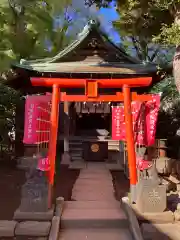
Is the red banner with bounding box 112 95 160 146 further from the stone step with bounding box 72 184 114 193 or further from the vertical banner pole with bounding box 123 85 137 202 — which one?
the stone step with bounding box 72 184 114 193

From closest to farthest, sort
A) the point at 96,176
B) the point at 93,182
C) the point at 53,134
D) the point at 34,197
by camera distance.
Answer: the point at 34,197 < the point at 53,134 < the point at 93,182 < the point at 96,176

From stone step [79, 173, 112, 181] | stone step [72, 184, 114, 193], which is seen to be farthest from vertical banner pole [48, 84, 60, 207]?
stone step [79, 173, 112, 181]

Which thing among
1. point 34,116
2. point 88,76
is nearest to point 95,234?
point 34,116

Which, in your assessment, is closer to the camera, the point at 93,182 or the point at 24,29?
the point at 93,182

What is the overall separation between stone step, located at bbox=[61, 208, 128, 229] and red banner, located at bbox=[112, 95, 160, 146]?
3186 mm

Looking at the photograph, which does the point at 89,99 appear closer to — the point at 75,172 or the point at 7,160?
the point at 75,172

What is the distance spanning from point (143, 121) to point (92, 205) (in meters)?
3.37

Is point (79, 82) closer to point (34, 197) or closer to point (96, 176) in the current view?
point (34, 197)

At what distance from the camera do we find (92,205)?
7.53m

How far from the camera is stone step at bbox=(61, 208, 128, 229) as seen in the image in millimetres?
6254

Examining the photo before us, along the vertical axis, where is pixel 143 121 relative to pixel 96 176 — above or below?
above

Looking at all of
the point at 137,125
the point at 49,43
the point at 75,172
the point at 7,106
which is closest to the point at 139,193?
the point at 137,125

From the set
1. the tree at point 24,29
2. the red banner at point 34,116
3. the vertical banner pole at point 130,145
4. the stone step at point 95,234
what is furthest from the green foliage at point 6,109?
the stone step at point 95,234

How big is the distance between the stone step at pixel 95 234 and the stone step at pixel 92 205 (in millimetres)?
1226
